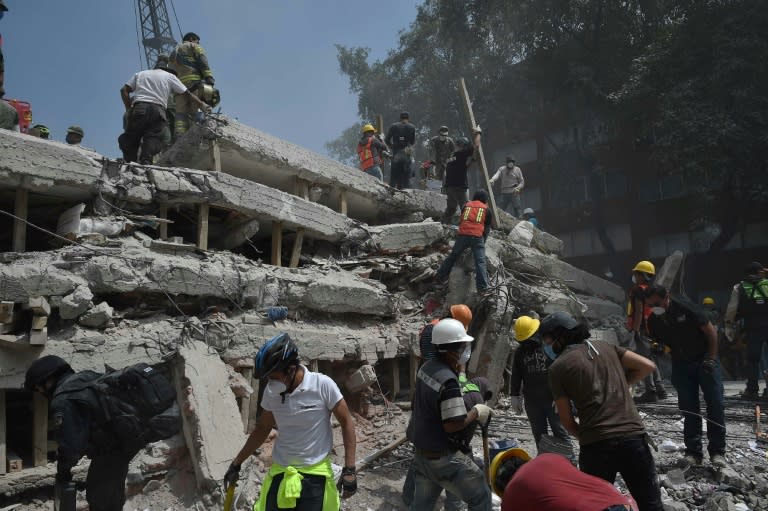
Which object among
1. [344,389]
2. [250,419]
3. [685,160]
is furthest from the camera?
[685,160]

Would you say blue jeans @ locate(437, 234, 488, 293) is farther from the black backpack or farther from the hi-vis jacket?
the black backpack

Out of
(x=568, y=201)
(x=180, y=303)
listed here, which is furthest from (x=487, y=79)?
(x=180, y=303)

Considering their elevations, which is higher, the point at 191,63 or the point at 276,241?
the point at 191,63

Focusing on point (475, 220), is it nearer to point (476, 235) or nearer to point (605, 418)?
point (476, 235)

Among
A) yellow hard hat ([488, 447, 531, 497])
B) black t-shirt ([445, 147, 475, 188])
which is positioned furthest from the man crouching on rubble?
black t-shirt ([445, 147, 475, 188])

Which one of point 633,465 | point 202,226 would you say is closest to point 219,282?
point 202,226

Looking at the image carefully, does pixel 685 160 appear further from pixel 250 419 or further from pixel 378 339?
pixel 250 419

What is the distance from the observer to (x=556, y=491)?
168 cm

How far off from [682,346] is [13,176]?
20.4 feet

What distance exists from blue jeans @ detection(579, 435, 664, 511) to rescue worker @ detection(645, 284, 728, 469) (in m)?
1.93

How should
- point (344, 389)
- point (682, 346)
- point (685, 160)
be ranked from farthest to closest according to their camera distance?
point (685, 160) < point (344, 389) < point (682, 346)

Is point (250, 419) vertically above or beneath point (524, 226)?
beneath

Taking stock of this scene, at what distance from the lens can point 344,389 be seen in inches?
257

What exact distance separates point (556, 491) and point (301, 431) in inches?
61.8
